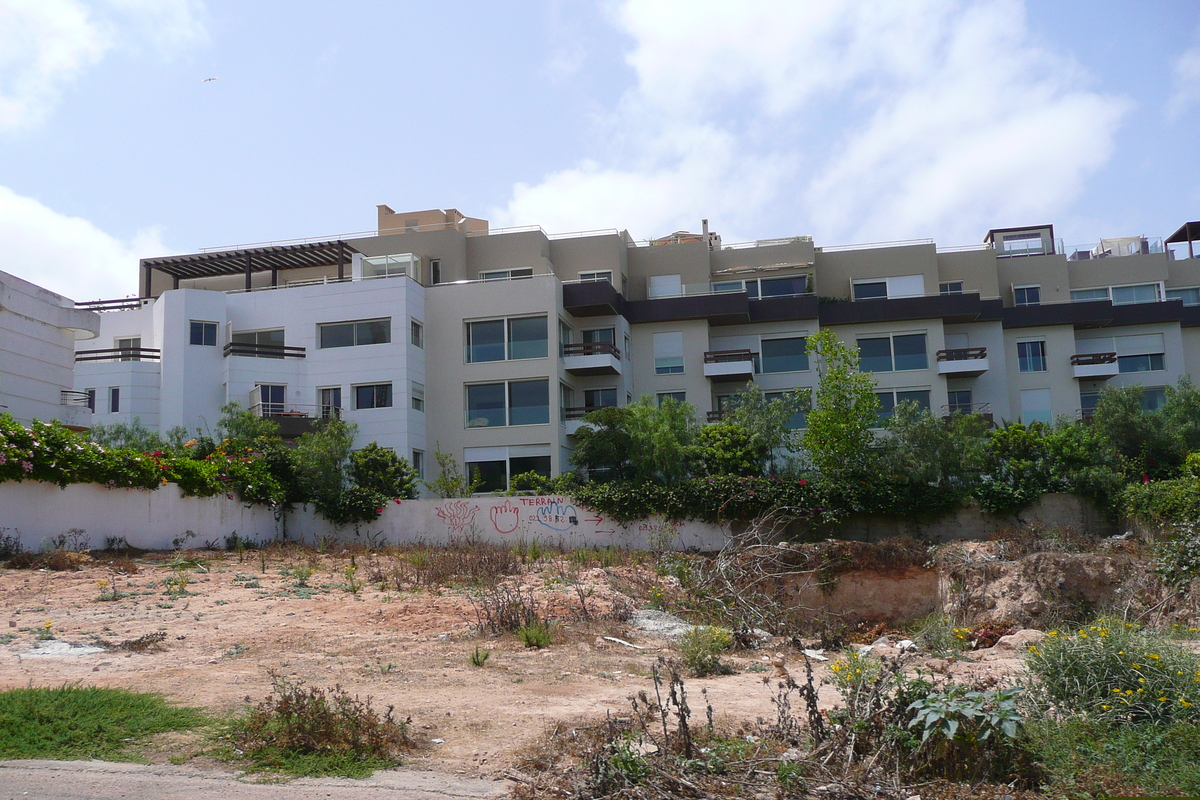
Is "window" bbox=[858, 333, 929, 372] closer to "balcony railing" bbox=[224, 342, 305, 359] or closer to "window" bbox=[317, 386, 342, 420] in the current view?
"window" bbox=[317, 386, 342, 420]

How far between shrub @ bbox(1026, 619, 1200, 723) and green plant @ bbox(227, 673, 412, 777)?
5.82m

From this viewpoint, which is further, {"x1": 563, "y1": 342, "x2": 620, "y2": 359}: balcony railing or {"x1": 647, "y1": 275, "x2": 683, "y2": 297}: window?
{"x1": 647, "y1": 275, "x2": 683, "y2": 297}: window

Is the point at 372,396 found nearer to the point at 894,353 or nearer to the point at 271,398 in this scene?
the point at 271,398

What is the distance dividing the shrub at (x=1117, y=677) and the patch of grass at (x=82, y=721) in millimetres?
7775

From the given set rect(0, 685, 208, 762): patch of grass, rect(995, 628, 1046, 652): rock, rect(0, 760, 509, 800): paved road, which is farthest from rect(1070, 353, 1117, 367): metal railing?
rect(0, 685, 208, 762): patch of grass

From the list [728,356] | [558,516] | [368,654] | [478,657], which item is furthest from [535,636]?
[728,356]

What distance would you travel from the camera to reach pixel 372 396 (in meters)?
35.2

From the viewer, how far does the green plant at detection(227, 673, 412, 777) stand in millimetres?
7273

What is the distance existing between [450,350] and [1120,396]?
956 inches

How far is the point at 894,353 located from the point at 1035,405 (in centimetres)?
728

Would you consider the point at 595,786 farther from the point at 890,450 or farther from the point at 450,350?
the point at 450,350

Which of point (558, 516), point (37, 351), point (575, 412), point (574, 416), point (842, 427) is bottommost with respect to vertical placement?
point (558, 516)

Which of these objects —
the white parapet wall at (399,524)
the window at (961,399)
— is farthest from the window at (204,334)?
the window at (961,399)

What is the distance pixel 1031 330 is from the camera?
4219 cm
